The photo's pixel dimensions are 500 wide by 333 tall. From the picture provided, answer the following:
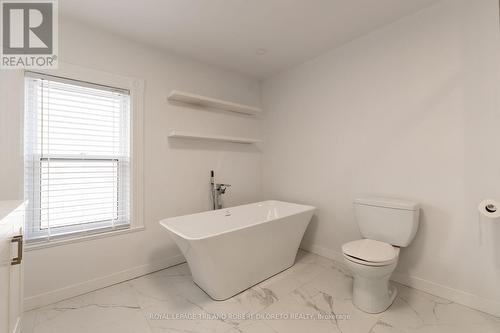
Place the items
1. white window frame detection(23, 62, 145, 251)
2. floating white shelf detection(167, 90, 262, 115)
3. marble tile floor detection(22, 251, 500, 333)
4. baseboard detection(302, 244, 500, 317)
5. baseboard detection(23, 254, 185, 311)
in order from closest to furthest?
marble tile floor detection(22, 251, 500, 333) → baseboard detection(302, 244, 500, 317) → baseboard detection(23, 254, 185, 311) → white window frame detection(23, 62, 145, 251) → floating white shelf detection(167, 90, 262, 115)

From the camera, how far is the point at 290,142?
9.82 feet

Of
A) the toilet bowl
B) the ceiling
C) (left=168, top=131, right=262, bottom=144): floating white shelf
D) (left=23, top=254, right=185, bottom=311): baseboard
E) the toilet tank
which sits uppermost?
the ceiling

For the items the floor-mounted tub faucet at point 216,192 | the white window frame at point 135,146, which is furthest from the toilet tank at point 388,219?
the white window frame at point 135,146

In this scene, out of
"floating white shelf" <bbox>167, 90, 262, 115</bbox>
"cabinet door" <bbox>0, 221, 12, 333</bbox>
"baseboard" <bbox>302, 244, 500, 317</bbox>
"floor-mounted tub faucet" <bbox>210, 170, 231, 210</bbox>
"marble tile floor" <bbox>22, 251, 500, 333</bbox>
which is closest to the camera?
"cabinet door" <bbox>0, 221, 12, 333</bbox>

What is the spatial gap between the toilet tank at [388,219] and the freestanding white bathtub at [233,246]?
0.52 metres

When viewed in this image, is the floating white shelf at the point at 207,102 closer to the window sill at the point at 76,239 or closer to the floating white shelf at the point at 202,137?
the floating white shelf at the point at 202,137

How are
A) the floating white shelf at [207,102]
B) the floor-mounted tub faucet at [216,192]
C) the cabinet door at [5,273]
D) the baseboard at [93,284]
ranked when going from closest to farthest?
the cabinet door at [5,273], the baseboard at [93,284], the floating white shelf at [207,102], the floor-mounted tub faucet at [216,192]

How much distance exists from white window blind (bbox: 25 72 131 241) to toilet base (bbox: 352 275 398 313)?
7.09 feet

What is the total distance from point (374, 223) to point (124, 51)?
287cm

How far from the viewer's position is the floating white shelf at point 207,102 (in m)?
2.38

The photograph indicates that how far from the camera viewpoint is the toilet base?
1662mm

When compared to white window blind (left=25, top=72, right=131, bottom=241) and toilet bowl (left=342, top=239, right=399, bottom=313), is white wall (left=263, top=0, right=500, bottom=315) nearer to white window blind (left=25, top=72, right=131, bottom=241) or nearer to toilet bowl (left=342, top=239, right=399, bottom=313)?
toilet bowl (left=342, top=239, right=399, bottom=313)

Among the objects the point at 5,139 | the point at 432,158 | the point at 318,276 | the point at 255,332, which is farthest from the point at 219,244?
the point at 432,158

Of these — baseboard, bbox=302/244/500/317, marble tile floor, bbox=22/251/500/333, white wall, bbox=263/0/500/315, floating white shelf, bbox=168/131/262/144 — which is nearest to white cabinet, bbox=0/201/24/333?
marble tile floor, bbox=22/251/500/333
